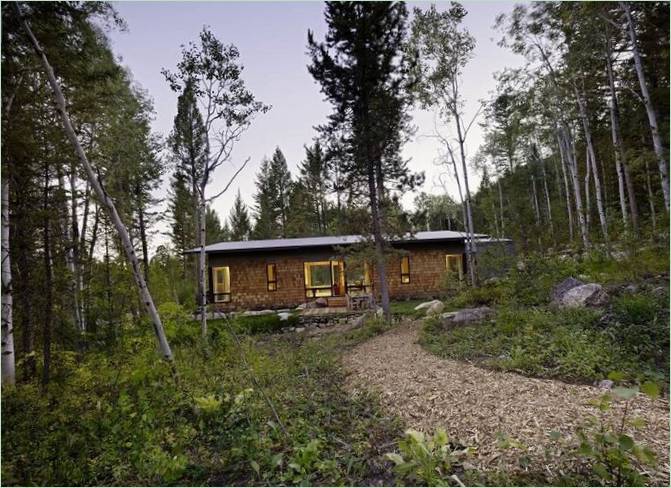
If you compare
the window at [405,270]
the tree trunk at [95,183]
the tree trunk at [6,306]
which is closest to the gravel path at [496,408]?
the tree trunk at [95,183]

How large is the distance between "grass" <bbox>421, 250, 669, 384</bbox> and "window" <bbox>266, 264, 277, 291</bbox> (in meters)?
8.66

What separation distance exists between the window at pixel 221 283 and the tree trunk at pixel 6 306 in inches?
410

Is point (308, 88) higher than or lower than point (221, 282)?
higher

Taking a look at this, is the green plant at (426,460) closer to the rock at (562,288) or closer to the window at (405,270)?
the rock at (562,288)

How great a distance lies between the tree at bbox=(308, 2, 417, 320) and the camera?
334 inches

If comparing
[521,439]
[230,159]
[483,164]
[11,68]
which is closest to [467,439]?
[521,439]

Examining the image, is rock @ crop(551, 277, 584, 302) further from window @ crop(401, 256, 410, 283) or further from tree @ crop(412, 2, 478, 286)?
window @ crop(401, 256, 410, 283)

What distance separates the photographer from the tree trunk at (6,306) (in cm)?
371

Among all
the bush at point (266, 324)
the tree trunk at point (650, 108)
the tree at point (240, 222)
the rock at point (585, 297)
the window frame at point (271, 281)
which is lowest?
the bush at point (266, 324)

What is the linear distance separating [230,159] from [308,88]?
134 inches

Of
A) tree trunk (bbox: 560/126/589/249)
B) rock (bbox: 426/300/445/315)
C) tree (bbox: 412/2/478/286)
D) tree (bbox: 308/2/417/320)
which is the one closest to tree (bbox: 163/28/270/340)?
tree (bbox: 308/2/417/320)

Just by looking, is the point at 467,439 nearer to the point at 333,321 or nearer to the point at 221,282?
the point at 333,321

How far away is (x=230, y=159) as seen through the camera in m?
7.66

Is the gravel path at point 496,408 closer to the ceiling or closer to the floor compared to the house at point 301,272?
closer to the floor
